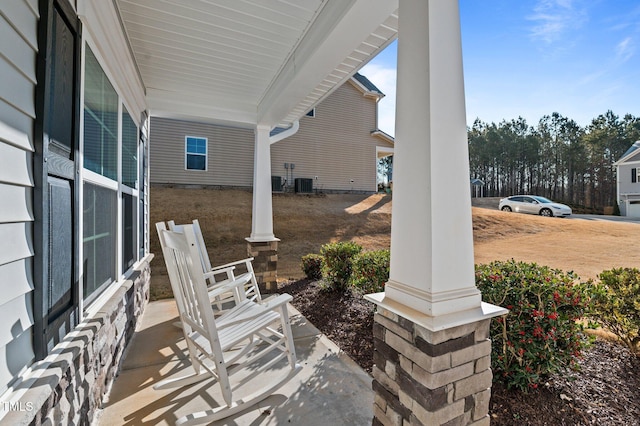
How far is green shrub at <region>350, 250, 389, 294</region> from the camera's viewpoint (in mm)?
3320

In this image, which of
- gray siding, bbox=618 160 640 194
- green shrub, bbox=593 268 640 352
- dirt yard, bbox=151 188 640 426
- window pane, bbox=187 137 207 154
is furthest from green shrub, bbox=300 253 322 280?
gray siding, bbox=618 160 640 194

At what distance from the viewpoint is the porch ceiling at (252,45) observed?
2.26 meters

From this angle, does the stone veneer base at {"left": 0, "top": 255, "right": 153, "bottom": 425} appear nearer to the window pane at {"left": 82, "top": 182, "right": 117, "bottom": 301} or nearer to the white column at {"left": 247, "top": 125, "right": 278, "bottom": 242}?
the window pane at {"left": 82, "top": 182, "right": 117, "bottom": 301}

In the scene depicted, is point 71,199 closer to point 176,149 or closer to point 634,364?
point 634,364

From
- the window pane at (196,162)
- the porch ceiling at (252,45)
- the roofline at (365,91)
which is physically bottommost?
the porch ceiling at (252,45)

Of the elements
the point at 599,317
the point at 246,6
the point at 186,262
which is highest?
the point at 246,6

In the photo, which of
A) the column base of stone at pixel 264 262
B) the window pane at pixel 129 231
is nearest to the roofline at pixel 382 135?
the column base of stone at pixel 264 262

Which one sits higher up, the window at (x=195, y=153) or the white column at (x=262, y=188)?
the window at (x=195, y=153)

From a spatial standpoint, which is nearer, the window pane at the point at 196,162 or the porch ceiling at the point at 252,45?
the porch ceiling at the point at 252,45

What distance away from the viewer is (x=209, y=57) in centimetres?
314

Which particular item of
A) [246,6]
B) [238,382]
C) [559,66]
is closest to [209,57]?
[246,6]

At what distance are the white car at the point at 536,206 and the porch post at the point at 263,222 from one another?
48.4 ft

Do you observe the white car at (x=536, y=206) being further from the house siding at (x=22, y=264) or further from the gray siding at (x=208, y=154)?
the house siding at (x=22, y=264)

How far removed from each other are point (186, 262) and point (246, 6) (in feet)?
6.56
